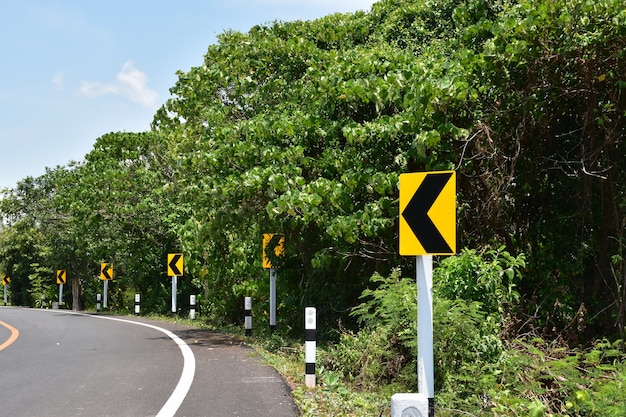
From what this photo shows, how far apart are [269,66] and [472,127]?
6.38 m

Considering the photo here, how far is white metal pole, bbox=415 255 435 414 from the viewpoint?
523 centimetres

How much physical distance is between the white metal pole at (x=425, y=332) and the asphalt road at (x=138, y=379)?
77.9 inches

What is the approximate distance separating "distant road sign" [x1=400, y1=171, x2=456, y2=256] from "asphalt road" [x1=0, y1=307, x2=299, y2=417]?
2.61 meters

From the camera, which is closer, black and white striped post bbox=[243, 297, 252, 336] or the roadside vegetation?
the roadside vegetation

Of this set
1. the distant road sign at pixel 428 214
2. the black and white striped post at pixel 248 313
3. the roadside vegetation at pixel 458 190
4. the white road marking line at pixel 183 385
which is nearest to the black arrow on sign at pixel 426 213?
the distant road sign at pixel 428 214

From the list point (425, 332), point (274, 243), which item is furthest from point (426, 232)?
point (274, 243)

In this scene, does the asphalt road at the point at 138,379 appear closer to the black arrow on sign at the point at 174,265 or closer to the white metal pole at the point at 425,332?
the white metal pole at the point at 425,332

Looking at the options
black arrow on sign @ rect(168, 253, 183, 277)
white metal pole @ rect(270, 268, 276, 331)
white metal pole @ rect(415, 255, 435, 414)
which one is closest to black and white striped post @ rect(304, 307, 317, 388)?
white metal pole @ rect(415, 255, 435, 414)

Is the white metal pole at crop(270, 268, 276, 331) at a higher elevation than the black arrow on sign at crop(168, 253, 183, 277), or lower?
lower

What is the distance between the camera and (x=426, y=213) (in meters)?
5.32

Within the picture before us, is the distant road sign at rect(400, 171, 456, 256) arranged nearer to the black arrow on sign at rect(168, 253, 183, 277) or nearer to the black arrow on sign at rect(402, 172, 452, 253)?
the black arrow on sign at rect(402, 172, 452, 253)

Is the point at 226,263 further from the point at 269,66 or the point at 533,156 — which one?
the point at 533,156

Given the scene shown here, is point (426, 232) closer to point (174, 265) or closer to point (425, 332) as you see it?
point (425, 332)

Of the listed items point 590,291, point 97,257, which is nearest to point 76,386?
point 590,291
